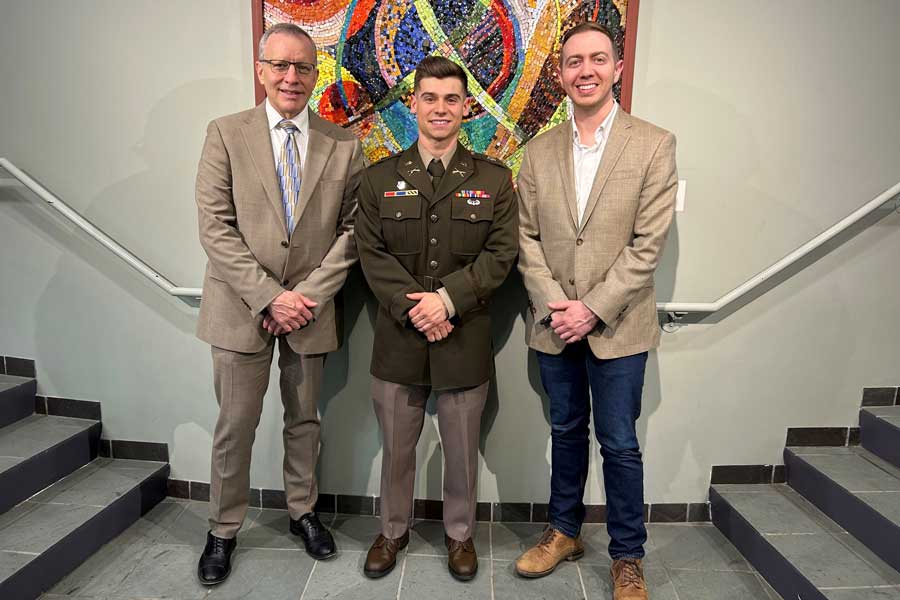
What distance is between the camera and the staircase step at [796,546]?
2102 millimetres

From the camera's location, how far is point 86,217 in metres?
2.72

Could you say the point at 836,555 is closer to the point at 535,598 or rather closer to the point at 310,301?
the point at 535,598

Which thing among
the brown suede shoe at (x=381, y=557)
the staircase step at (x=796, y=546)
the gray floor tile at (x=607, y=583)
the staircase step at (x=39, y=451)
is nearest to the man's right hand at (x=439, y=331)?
the brown suede shoe at (x=381, y=557)

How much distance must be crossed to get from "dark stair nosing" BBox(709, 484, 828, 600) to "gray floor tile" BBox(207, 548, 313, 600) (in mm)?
1650

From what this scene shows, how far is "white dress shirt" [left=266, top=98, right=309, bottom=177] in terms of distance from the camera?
2.22 metres

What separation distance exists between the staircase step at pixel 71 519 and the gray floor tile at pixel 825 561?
8.12ft

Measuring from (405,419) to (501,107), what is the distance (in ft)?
4.02

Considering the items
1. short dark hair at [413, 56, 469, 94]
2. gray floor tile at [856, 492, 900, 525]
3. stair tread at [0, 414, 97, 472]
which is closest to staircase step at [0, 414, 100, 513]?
stair tread at [0, 414, 97, 472]

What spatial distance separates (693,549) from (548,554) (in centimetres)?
61

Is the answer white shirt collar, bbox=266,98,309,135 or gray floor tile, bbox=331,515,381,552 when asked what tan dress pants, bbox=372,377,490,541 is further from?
white shirt collar, bbox=266,98,309,135

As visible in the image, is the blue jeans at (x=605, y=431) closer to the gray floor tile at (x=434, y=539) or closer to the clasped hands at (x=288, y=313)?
the gray floor tile at (x=434, y=539)

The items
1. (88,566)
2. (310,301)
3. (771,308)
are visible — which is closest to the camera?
(310,301)

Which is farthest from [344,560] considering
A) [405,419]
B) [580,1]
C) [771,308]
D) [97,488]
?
[580,1]

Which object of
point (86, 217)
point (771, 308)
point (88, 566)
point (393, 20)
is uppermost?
point (393, 20)
